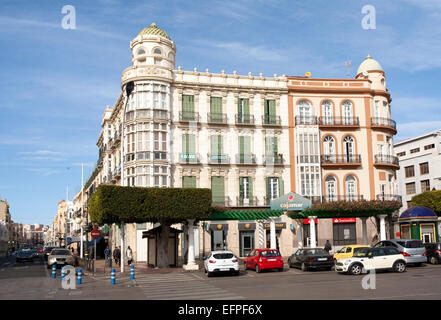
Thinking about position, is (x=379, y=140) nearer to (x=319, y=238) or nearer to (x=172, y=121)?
(x=319, y=238)

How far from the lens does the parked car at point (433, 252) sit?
29.2m

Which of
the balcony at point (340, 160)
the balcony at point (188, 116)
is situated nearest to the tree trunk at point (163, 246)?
the balcony at point (188, 116)

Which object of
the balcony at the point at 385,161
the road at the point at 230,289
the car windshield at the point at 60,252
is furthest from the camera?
the balcony at the point at 385,161

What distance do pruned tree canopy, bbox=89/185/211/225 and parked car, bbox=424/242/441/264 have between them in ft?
47.6

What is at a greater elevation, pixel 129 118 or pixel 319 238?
pixel 129 118

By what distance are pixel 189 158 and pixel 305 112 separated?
1309cm

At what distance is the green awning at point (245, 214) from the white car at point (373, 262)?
10.3m

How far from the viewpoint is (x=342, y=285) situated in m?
18.8

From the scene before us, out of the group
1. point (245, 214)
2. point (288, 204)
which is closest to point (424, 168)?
point (288, 204)

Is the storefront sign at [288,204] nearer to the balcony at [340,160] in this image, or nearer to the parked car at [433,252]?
the parked car at [433,252]

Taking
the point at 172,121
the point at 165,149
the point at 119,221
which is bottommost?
the point at 119,221
